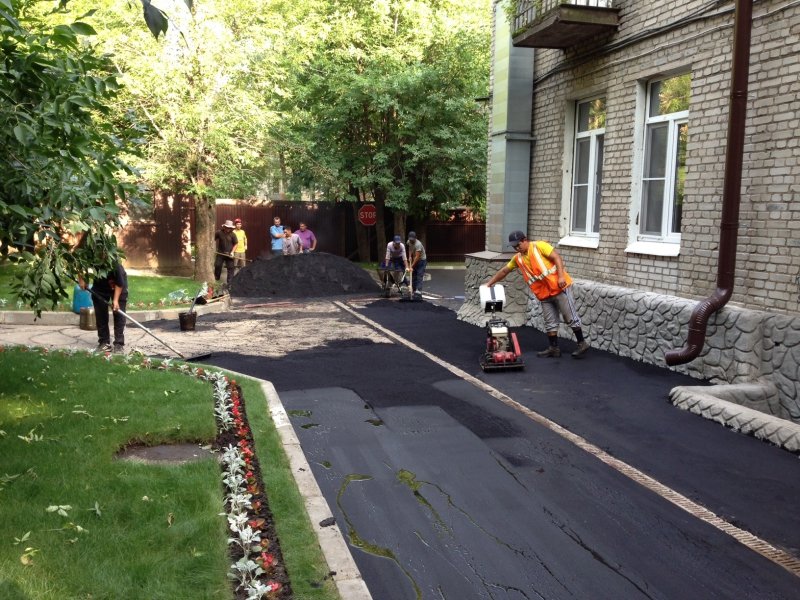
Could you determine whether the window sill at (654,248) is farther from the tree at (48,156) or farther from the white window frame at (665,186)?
the tree at (48,156)

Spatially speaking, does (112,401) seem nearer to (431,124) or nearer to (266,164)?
(266,164)

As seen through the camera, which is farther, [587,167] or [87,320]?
[87,320]

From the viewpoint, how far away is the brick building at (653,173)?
7.57 meters

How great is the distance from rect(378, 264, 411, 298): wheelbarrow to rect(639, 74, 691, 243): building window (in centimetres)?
872

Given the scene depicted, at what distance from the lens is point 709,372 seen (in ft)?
27.4

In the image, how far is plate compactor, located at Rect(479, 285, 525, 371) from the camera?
9.17m

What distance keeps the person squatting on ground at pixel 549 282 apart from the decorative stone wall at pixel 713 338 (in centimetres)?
68

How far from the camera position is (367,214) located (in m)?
27.6

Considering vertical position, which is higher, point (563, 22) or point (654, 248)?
point (563, 22)

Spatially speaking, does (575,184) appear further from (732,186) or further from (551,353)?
(732,186)

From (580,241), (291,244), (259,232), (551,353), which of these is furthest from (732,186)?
(259,232)

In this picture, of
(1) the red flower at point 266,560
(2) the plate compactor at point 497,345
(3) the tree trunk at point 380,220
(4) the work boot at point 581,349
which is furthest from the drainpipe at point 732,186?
(3) the tree trunk at point 380,220

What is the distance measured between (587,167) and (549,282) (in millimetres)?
3024

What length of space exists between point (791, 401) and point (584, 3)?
6.57 metres
